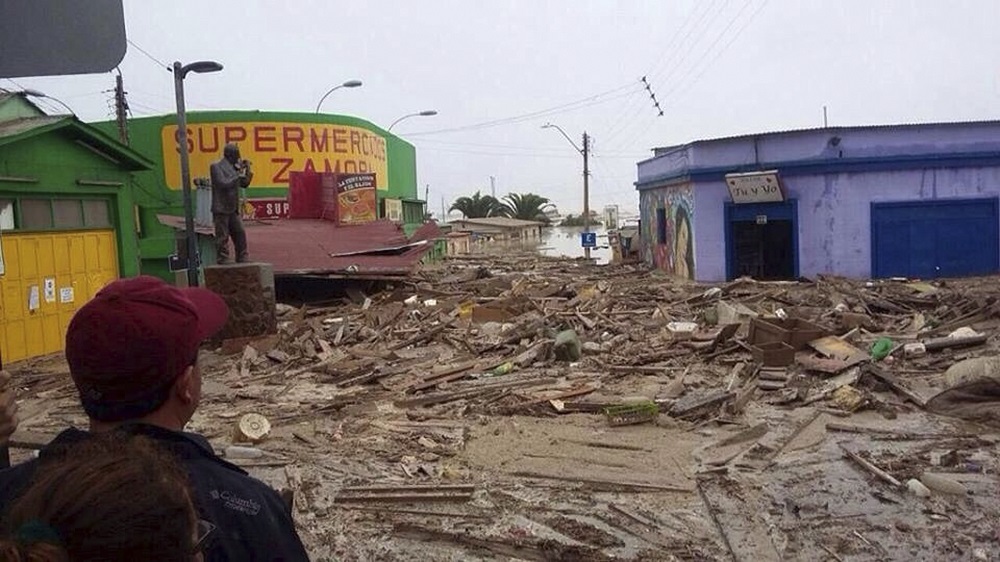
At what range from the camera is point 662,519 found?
6734 millimetres

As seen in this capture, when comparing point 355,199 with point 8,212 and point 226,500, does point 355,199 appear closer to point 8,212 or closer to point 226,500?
point 8,212

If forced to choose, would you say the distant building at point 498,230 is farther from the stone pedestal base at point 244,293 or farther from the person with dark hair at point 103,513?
the person with dark hair at point 103,513

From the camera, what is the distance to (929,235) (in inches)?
1040

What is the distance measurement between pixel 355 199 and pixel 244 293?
1342cm

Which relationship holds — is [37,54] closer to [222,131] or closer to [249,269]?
[249,269]

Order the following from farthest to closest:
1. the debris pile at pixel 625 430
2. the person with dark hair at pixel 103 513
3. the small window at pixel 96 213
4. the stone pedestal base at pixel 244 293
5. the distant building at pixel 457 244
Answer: the distant building at pixel 457 244, the small window at pixel 96 213, the stone pedestal base at pixel 244 293, the debris pile at pixel 625 430, the person with dark hair at pixel 103 513

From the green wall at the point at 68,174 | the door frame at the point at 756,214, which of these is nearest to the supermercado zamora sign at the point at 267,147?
the green wall at the point at 68,174

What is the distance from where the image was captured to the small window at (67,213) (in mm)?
16984

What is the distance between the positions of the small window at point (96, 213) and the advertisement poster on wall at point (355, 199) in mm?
9353

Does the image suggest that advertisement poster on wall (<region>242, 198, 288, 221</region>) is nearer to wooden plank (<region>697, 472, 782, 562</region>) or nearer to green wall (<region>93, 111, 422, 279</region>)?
green wall (<region>93, 111, 422, 279</region>)

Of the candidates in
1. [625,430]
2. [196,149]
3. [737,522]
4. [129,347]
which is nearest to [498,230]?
[196,149]

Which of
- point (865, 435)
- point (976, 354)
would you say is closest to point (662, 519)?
point (865, 435)

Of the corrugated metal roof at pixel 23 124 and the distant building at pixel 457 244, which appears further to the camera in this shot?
the distant building at pixel 457 244

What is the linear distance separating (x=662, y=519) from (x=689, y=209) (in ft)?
78.4
